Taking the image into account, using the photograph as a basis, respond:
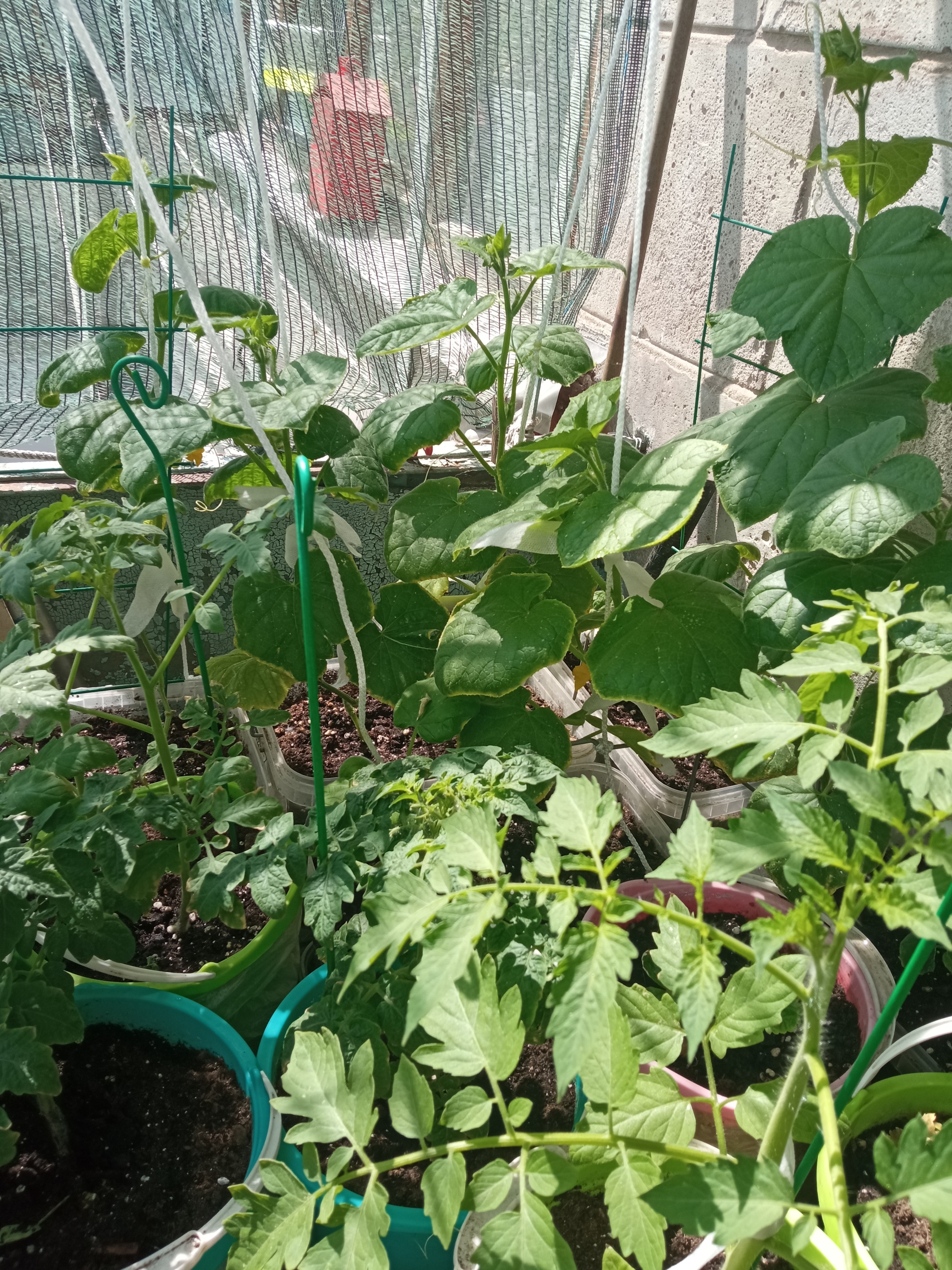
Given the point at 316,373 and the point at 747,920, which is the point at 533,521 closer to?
the point at 316,373

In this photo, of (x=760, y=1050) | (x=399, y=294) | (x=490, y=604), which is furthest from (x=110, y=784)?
(x=399, y=294)

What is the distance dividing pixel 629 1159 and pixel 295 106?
1932mm

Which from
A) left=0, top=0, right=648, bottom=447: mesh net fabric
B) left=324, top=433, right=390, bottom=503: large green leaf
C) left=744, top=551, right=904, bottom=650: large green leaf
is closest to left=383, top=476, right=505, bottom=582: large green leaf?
left=324, top=433, right=390, bottom=503: large green leaf

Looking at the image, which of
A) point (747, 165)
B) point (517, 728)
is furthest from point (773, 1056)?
point (747, 165)

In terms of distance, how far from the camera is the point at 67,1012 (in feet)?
2.48

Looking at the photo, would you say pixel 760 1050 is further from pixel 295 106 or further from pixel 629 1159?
pixel 295 106

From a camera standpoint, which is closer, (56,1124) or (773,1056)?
(56,1124)

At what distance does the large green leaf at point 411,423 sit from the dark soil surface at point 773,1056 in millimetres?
695

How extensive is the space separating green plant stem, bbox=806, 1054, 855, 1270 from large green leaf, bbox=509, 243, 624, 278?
0.93m

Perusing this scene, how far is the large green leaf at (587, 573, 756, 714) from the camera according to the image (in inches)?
36.9

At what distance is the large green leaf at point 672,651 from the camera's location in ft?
3.07

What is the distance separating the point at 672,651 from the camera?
95 cm

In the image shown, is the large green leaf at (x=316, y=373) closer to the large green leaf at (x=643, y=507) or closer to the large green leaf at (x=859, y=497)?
the large green leaf at (x=643, y=507)

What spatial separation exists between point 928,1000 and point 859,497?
0.64 metres
